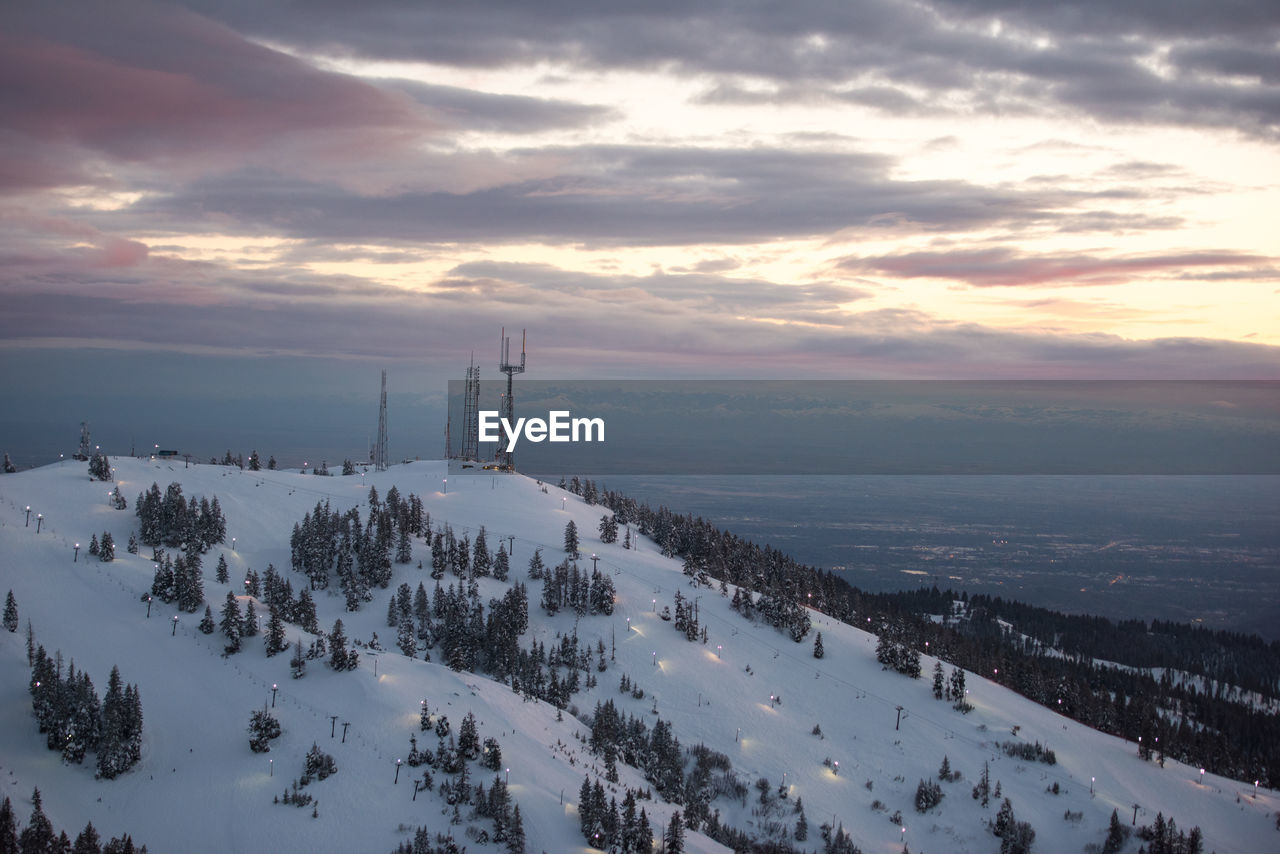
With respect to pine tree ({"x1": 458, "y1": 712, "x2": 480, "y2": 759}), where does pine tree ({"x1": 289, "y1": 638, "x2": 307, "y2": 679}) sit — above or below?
above

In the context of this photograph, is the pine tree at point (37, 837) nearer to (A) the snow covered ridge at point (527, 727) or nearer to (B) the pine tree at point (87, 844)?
(B) the pine tree at point (87, 844)

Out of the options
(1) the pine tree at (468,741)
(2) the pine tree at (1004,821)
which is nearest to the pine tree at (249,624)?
(1) the pine tree at (468,741)

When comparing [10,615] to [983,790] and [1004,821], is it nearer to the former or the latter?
[1004,821]

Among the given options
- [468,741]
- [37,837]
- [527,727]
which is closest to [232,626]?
[468,741]

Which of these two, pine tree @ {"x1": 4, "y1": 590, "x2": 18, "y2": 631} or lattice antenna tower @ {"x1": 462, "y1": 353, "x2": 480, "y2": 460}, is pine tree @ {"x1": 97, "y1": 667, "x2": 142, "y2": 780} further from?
lattice antenna tower @ {"x1": 462, "y1": 353, "x2": 480, "y2": 460}

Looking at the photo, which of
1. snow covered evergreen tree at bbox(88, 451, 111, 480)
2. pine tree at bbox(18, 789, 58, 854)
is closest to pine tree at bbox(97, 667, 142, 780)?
pine tree at bbox(18, 789, 58, 854)

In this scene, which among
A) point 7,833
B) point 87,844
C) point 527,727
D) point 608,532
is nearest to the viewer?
point 7,833
